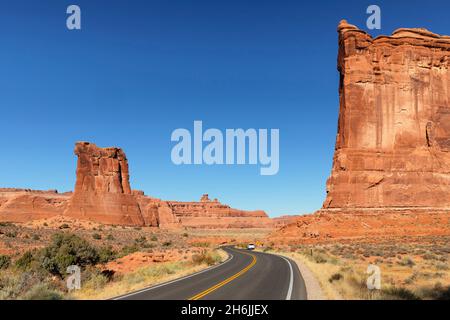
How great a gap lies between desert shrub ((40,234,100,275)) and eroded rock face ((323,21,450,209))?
5016cm

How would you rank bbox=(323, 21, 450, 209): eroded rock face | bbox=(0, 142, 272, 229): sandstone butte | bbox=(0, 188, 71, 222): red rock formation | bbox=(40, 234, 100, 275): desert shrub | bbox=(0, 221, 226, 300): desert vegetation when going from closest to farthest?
bbox=(0, 221, 226, 300): desert vegetation < bbox=(40, 234, 100, 275): desert shrub < bbox=(323, 21, 450, 209): eroded rock face < bbox=(0, 142, 272, 229): sandstone butte < bbox=(0, 188, 71, 222): red rock formation

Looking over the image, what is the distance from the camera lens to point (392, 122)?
69438 mm

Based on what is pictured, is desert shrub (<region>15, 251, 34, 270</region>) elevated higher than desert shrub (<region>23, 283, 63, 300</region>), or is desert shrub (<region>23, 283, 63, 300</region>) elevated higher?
desert shrub (<region>23, 283, 63, 300</region>)

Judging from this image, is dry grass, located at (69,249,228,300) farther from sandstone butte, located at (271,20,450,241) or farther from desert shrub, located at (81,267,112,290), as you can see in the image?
sandstone butte, located at (271,20,450,241)

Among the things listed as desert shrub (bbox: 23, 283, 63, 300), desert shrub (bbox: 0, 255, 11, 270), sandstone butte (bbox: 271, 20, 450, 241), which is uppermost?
sandstone butte (bbox: 271, 20, 450, 241)

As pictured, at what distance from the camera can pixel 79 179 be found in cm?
9788

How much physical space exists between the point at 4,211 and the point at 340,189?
84.3 metres

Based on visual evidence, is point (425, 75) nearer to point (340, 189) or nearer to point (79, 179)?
point (340, 189)

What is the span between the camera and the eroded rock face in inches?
2591

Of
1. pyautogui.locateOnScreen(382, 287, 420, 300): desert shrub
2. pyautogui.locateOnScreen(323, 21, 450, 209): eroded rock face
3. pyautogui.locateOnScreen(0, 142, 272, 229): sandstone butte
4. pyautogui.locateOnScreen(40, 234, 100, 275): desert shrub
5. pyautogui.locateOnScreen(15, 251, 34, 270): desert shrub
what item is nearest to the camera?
pyautogui.locateOnScreen(382, 287, 420, 300): desert shrub

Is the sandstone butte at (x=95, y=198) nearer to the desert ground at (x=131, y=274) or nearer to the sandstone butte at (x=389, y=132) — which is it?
the sandstone butte at (x=389, y=132)

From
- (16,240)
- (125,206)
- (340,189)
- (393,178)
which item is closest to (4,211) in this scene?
(125,206)

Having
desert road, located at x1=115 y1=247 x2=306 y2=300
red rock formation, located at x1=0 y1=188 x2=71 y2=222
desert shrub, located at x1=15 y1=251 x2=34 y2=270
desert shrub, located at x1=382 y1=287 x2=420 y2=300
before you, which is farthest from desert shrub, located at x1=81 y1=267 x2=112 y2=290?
red rock formation, located at x1=0 y1=188 x2=71 y2=222
